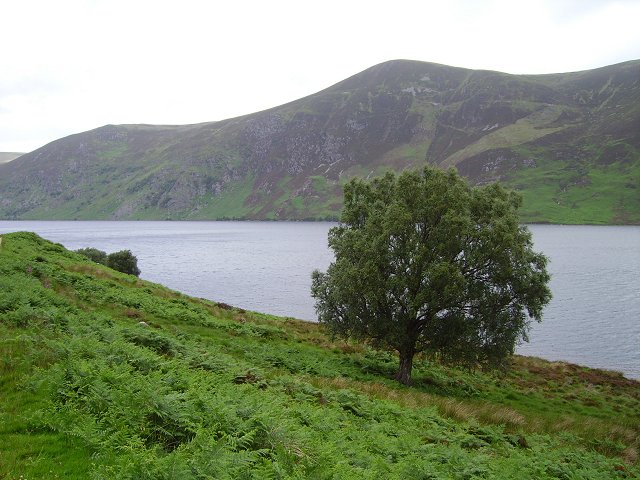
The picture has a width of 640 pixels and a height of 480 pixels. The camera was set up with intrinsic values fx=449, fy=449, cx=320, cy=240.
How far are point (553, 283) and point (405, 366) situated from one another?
77.8m

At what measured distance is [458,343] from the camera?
3139cm

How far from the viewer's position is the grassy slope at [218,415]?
876 cm

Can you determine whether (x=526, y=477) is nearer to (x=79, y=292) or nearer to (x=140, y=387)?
(x=140, y=387)

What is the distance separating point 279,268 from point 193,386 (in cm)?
11326

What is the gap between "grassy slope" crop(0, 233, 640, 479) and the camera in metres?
8.76

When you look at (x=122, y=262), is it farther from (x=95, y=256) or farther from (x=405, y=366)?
(x=405, y=366)

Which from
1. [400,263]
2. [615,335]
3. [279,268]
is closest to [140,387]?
[400,263]

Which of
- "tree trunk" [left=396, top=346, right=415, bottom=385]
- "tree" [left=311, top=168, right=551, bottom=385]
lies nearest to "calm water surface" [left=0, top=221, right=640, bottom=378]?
"tree" [left=311, top=168, right=551, bottom=385]

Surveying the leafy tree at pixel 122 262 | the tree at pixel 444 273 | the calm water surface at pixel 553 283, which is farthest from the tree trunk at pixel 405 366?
the leafy tree at pixel 122 262

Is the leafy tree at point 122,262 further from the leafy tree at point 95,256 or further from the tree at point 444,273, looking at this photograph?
the tree at point 444,273

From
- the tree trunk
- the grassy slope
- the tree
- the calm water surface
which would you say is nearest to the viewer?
the grassy slope

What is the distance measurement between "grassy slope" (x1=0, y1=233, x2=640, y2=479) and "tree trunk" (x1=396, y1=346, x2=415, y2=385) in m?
1.07

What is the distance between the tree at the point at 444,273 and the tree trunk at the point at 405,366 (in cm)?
8

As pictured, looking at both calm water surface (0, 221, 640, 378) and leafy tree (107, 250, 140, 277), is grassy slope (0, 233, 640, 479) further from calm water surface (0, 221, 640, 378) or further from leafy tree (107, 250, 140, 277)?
leafy tree (107, 250, 140, 277)
